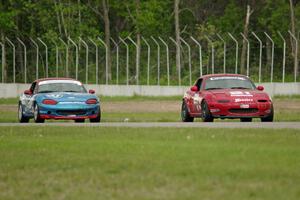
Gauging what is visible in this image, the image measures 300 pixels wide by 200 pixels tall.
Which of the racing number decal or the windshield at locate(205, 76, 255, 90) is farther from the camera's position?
the windshield at locate(205, 76, 255, 90)

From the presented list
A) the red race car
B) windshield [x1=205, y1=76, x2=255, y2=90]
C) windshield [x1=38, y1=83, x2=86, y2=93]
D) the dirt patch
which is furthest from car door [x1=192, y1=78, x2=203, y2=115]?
the dirt patch

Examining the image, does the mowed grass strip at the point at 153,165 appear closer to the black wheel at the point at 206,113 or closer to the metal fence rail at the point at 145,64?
the black wheel at the point at 206,113

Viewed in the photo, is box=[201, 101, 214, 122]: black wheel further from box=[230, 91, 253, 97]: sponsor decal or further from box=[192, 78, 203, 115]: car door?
box=[230, 91, 253, 97]: sponsor decal

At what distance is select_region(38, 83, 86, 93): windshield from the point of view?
3256 centimetres

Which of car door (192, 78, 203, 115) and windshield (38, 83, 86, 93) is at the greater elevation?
windshield (38, 83, 86, 93)

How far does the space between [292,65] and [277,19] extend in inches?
409

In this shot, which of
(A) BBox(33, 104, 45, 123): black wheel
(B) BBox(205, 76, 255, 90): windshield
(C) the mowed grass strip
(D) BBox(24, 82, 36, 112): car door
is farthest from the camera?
(D) BBox(24, 82, 36, 112): car door

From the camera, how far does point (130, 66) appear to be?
64.1 meters

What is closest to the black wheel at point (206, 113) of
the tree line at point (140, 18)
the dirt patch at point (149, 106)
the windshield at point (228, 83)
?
the windshield at point (228, 83)

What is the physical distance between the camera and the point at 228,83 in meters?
31.1

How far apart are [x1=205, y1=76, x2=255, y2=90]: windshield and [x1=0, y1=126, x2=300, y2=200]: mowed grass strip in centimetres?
856

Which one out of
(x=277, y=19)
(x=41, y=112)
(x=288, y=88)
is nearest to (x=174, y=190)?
(x=41, y=112)

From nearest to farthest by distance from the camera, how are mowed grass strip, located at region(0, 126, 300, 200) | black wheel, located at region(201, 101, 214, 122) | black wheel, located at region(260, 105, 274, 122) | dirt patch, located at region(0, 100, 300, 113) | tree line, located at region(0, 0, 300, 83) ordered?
mowed grass strip, located at region(0, 126, 300, 200), black wheel, located at region(260, 105, 274, 122), black wheel, located at region(201, 101, 214, 122), dirt patch, located at region(0, 100, 300, 113), tree line, located at region(0, 0, 300, 83)

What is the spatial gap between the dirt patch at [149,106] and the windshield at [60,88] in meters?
12.8
